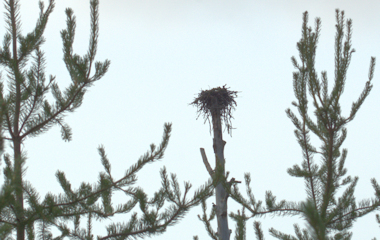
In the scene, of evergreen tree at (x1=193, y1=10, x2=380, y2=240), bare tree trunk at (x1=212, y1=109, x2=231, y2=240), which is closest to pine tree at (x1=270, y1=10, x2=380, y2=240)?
evergreen tree at (x1=193, y1=10, x2=380, y2=240)

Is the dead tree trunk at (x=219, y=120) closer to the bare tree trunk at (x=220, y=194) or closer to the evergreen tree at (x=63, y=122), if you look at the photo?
the bare tree trunk at (x=220, y=194)

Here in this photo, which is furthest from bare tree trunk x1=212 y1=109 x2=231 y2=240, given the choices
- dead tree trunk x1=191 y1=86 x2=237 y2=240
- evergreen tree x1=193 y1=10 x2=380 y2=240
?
evergreen tree x1=193 y1=10 x2=380 y2=240

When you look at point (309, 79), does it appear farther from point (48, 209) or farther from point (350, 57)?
point (48, 209)

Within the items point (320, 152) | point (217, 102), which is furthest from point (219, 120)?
point (320, 152)

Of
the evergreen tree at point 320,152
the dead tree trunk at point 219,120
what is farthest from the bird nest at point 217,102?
the evergreen tree at point 320,152

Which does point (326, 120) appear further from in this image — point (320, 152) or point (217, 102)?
point (217, 102)

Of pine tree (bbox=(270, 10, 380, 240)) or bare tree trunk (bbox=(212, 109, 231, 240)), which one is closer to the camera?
pine tree (bbox=(270, 10, 380, 240))

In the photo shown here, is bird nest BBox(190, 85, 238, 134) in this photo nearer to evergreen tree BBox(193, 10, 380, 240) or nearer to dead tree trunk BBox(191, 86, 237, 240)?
dead tree trunk BBox(191, 86, 237, 240)

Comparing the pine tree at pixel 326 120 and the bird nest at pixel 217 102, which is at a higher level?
the bird nest at pixel 217 102

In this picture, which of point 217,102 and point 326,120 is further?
point 217,102

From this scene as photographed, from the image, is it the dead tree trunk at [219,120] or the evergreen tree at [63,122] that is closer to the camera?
the evergreen tree at [63,122]

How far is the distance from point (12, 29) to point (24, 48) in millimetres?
364

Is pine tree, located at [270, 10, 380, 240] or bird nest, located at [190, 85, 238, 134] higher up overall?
bird nest, located at [190, 85, 238, 134]

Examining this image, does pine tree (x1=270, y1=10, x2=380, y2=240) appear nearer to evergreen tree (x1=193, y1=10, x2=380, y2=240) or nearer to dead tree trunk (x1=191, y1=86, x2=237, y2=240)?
evergreen tree (x1=193, y1=10, x2=380, y2=240)
